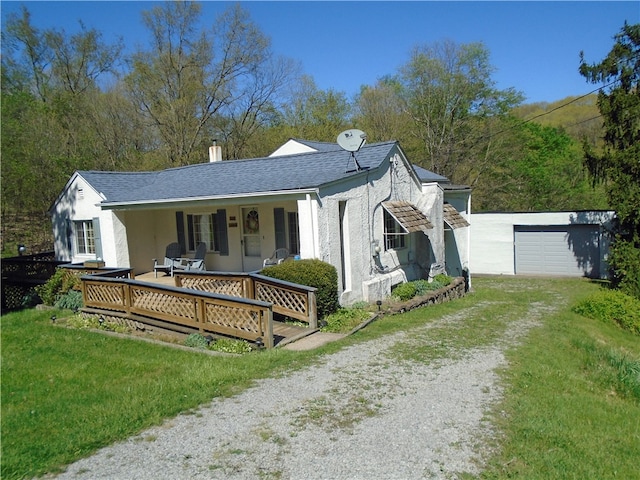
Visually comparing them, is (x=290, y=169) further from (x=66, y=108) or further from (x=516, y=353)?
(x=66, y=108)

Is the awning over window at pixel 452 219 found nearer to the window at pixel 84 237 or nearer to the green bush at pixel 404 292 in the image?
the green bush at pixel 404 292

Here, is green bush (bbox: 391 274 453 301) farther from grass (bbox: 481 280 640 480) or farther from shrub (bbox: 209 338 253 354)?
shrub (bbox: 209 338 253 354)

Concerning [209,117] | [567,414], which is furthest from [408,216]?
[209,117]

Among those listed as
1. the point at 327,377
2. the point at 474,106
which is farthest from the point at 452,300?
the point at 474,106

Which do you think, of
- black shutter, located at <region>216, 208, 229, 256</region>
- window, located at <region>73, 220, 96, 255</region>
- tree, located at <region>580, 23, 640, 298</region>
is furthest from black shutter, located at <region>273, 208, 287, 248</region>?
tree, located at <region>580, 23, 640, 298</region>

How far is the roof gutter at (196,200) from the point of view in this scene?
1133cm

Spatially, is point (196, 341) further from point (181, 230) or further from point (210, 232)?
point (181, 230)

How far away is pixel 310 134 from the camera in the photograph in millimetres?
35250

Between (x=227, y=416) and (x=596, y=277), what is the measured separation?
20992 mm

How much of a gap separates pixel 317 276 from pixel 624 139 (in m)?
13.0

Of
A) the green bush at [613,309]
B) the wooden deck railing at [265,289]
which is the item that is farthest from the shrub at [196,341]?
the green bush at [613,309]

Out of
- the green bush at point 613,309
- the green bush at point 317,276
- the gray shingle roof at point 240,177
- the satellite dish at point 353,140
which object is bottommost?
the green bush at point 613,309

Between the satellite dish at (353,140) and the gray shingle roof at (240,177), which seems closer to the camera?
the gray shingle roof at (240,177)

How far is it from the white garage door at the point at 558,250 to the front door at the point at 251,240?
14.4 m
